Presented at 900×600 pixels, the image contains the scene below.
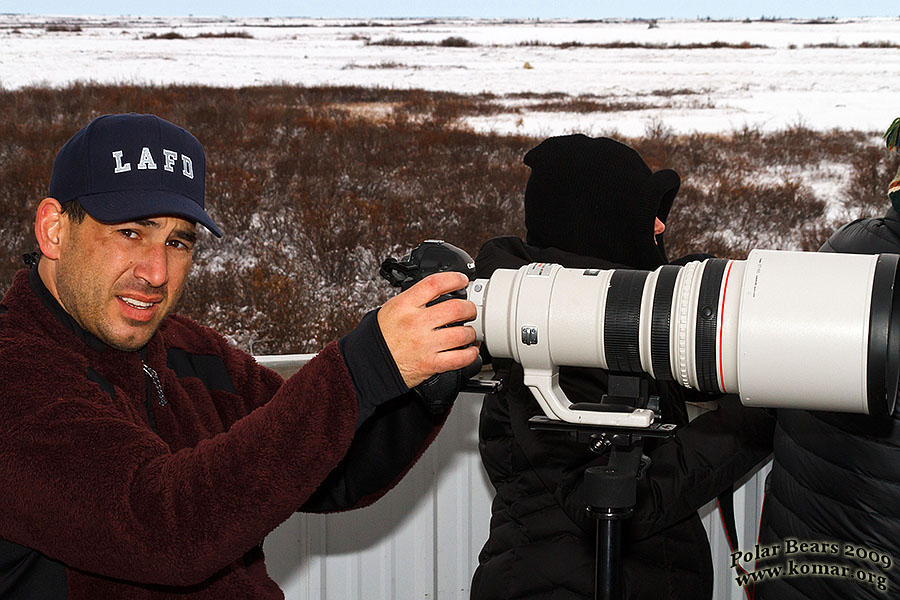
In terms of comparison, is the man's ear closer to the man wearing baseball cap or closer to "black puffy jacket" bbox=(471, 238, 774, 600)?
the man wearing baseball cap

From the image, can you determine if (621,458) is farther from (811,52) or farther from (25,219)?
(811,52)

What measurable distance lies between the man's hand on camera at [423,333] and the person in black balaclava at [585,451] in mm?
471

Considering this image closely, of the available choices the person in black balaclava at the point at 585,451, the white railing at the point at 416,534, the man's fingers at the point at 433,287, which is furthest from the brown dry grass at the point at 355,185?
the man's fingers at the point at 433,287

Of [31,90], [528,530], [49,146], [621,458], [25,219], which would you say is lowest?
[528,530]

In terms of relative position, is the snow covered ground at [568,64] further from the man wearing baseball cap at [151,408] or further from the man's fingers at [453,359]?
the man's fingers at [453,359]

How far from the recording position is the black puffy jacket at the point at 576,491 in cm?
128

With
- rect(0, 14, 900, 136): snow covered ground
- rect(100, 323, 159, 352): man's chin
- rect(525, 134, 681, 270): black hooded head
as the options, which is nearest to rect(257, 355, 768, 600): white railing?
rect(525, 134, 681, 270): black hooded head

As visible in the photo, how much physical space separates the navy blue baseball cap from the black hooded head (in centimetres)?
59

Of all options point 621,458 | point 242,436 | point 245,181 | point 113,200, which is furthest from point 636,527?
point 245,181

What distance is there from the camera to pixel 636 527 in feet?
4.20

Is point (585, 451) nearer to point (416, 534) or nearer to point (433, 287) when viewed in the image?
point (433, 287)

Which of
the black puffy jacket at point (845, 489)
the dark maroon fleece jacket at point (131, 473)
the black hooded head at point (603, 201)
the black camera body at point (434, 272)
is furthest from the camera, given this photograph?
the black hooded head at point (603, 201)

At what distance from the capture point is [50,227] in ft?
3.25

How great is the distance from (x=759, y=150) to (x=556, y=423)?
7.52 ft
